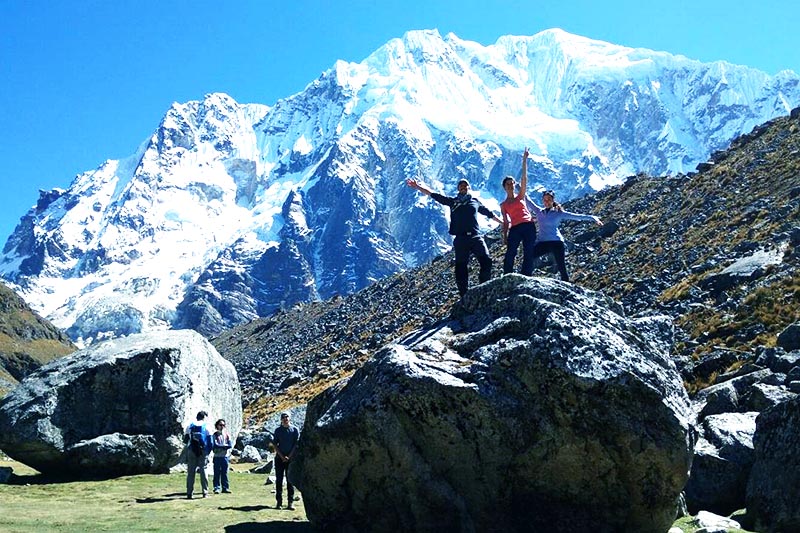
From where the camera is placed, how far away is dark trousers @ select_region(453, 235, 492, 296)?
17.2 metres

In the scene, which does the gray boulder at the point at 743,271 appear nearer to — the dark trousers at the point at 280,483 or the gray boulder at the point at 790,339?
the gray boulder at the point at 790,339

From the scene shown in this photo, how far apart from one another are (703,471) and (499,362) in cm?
608

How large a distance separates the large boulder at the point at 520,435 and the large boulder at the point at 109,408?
1328cm

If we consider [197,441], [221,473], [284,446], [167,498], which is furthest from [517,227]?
[167,498]

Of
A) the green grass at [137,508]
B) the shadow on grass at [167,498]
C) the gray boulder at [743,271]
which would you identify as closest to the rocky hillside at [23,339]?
the gray boulder at [743,271]

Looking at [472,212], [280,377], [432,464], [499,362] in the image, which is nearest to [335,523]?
[432,464]

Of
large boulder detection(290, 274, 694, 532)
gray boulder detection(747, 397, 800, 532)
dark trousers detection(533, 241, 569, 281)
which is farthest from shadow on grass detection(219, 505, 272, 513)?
gray boulder detection(747, 397, 800, 532)

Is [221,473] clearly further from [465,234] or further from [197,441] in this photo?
[465,234]

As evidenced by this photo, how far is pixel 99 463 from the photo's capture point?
2473 centimetres

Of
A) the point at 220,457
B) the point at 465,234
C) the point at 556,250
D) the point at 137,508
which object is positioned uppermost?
the point at 465,234

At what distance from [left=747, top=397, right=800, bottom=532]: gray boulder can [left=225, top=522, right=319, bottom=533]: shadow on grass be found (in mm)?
8158

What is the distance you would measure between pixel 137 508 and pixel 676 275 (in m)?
40.0

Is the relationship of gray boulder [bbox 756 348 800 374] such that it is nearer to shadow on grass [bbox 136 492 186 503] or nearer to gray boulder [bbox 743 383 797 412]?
gray boulder [bbox 743 383 797 412]

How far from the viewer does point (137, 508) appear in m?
18.1
